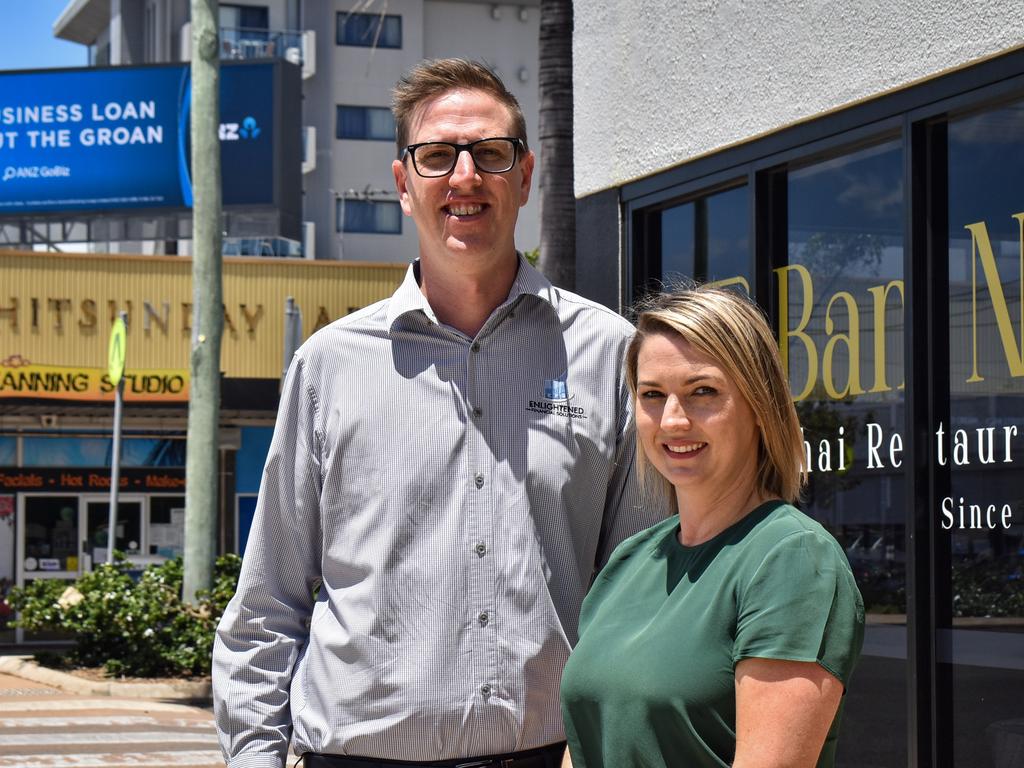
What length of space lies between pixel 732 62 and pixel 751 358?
410 centimetres

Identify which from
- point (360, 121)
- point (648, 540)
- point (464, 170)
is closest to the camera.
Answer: point (648, 540)

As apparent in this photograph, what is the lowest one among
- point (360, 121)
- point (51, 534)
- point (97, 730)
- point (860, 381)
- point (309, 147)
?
point (97, 730)

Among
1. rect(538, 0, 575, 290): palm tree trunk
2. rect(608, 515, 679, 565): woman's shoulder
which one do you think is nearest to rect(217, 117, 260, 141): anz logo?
rect(538, 0, 575, 290): palm tree trunk

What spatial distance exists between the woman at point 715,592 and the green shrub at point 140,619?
11119 mm

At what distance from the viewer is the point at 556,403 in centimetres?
309

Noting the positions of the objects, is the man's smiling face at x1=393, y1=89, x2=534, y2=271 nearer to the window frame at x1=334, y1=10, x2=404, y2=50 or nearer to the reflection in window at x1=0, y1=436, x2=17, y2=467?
the reflection in window at x1=0, y1=436, x2=17, y2=467

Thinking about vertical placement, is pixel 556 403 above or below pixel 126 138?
below

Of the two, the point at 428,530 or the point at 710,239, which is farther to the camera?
the point at 710,239

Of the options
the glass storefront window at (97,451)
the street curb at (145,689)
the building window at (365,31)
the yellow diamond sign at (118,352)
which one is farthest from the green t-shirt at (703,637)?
the building window at (365,31)

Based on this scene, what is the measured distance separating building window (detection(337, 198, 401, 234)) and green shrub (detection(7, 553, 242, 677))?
94.1ft

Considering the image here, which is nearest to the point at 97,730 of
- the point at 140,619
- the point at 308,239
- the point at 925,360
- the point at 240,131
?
the point at 140,619

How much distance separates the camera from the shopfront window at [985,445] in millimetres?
4930

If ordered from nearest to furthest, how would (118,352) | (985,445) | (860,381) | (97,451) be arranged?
1. (985,445)
2. (860,381)
3. (118,352)
4. (97,451)

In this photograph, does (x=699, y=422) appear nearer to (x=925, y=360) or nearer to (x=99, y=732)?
(x=925, y=360)
